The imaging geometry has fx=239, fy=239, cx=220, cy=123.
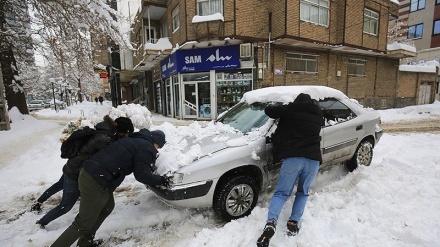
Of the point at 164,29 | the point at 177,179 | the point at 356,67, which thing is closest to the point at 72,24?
the point at 177,179

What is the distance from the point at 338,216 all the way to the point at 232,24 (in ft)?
35.6

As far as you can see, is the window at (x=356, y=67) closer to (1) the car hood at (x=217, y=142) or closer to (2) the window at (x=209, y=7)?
(2) the window at (x=209, y=7)

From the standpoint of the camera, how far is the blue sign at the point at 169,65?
13983 millimetres

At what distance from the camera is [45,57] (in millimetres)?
8008

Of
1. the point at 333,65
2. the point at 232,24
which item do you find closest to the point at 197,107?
the point at 232,24

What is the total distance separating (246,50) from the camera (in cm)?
1208

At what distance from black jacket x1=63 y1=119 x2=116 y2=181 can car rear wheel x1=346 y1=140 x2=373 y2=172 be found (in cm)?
418

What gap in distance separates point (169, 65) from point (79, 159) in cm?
1291

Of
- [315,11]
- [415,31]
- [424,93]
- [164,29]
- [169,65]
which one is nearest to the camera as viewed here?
[315,11]

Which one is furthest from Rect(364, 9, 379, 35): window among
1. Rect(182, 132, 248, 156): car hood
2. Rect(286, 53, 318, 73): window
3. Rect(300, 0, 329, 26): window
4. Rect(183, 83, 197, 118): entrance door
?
Rect(182, 132, 248, 156): car hood

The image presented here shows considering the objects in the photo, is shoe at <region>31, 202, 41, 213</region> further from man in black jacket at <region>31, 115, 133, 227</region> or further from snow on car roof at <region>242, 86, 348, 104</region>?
snow on car roof at <region>242, 86, 348, 104</region>

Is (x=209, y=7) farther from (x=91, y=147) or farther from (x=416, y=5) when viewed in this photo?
(x=416, y=5)

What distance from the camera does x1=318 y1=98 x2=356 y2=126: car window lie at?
3941 millimetres

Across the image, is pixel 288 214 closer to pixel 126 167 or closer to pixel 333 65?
pixel 126 167
